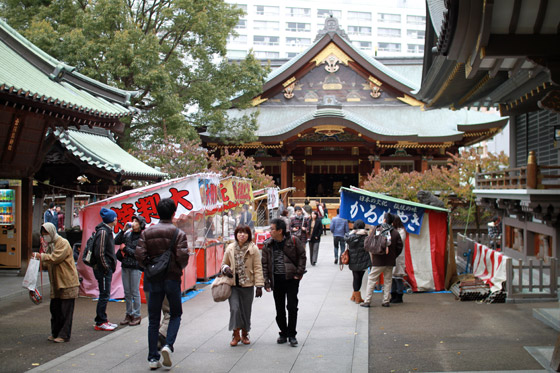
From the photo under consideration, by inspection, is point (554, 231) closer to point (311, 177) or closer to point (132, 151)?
point (132, 151)

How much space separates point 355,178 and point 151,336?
29.3m

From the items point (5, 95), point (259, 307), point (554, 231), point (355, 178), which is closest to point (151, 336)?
point (259, 307)

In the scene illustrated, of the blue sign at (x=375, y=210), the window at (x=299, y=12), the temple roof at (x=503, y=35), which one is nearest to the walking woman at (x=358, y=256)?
the blue sign at (x=375, y=210)

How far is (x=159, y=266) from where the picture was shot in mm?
5809

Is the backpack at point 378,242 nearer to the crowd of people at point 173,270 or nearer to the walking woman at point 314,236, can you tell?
the crowd of people at point 173,270

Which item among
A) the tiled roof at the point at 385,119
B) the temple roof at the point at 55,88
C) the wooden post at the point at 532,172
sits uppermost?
the tiled roof at the point at 385,119

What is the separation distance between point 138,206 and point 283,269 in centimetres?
396

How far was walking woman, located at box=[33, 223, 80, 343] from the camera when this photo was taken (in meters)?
7.12

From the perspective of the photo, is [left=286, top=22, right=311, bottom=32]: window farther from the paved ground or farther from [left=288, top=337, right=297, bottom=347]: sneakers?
[left=288, top=337, right=297, bottom=347]: sneakers

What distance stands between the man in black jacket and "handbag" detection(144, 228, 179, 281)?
88.0 inches

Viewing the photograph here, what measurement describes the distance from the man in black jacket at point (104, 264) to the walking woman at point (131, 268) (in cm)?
17

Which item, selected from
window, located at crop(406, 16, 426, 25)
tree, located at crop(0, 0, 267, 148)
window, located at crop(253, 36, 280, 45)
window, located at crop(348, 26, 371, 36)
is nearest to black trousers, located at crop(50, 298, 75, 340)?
tree, located at crop(0, 0, 267, 148)

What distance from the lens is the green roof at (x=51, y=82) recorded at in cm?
1099

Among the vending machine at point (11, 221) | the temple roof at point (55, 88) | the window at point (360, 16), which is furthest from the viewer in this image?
the window at point (360, 16)
